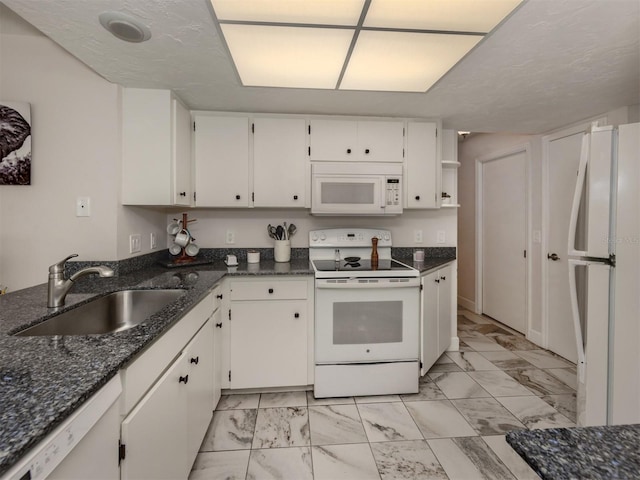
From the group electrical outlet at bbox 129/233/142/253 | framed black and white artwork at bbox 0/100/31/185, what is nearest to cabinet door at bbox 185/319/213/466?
electrical outlet at bbox 129/233/142/253

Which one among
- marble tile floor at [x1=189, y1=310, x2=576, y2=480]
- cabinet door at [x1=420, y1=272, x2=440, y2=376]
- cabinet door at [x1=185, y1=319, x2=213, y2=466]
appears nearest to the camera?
cabinet door at [x1=185, y1=319, x2=213, y2=466]

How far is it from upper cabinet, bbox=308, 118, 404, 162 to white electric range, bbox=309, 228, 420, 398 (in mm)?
977

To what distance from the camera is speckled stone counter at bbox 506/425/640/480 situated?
0.43 metres

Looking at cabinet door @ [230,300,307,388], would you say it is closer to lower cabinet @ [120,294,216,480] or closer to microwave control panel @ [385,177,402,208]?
lower cabinet @ [120,294,216,480]

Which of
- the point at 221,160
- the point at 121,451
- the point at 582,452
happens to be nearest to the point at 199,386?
the point at 121,451

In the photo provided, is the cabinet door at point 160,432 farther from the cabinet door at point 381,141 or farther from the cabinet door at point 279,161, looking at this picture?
the cabinet door at point 381,141

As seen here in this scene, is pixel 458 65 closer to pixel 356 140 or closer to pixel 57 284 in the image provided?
pixel 356 140

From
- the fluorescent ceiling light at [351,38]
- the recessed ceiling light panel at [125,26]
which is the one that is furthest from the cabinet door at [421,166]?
the recessed ceiling light panel at [125,26]

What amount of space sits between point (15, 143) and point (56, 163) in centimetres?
21

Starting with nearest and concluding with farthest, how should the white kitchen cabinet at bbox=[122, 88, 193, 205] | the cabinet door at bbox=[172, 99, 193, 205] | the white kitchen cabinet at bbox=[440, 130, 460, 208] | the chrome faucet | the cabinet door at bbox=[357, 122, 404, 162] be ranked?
the chrome faucet
the white kitchen cabinet at bbox=[122, 88, 193, 205]
the cabinet door at bbox=[172, 99, 193, 205]
the cabinet door at bbox=[357, 122, 404, 162]
the white kitchen cabinet at bbox=[440, 130, 460, 208]

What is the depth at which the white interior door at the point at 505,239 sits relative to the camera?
3223mm

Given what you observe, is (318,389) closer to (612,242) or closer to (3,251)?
(612,242)

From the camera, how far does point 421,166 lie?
253cm

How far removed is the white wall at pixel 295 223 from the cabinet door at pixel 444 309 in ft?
1.44
